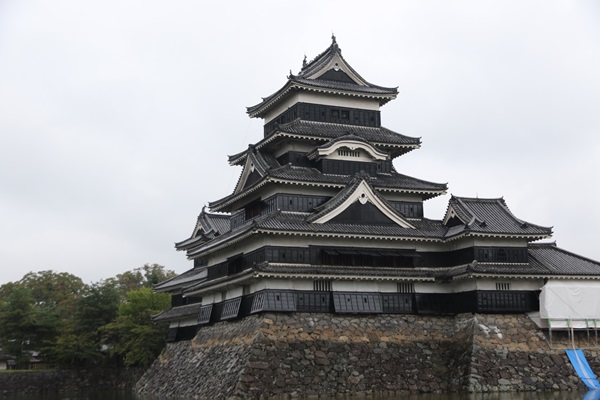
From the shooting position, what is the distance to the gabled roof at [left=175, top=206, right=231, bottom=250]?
172ft

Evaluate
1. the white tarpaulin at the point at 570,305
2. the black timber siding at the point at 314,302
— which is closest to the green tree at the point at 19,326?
the black timber siding at the point at 314,302

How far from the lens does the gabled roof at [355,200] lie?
3747 centimetres

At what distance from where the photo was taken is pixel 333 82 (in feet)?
145

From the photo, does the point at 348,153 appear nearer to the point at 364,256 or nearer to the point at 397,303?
the point at 364,256

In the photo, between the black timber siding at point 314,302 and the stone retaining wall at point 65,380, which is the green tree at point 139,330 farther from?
the black timber siding at point 314,302

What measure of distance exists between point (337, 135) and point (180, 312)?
17107 millimetres

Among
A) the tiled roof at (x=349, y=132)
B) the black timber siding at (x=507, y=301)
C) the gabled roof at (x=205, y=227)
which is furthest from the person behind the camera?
the gabled roof at (x=205, y=227)

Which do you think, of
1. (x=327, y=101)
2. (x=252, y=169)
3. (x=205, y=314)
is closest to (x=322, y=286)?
(x=252, y=169)

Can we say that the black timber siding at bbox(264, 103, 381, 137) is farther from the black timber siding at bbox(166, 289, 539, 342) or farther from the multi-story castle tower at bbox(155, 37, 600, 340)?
the black timber siding at bbox(166, 289, 539, 342)

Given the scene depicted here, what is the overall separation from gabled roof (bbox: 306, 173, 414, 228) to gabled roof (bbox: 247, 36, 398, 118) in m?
6.57

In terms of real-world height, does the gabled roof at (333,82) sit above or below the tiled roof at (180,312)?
above

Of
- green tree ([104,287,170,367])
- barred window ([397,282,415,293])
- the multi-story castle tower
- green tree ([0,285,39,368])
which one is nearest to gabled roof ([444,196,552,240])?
the multi-story castle tower

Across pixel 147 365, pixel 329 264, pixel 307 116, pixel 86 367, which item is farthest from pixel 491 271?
pixel 86 367

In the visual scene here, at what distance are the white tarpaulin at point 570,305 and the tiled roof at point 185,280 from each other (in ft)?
69.5
